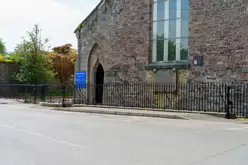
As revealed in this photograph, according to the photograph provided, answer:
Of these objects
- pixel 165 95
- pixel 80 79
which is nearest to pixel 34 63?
pixel 80 79

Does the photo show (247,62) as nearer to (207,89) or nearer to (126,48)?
(207,89)

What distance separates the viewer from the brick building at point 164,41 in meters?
15.9

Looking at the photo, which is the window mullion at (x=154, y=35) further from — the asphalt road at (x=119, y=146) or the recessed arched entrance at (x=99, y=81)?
the asphalt road at (x=119, y=146)

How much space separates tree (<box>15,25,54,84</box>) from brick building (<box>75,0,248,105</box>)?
8398 millimetres

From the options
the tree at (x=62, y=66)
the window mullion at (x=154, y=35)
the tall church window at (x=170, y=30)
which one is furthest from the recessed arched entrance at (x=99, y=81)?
the tree at (x=62, y=66)

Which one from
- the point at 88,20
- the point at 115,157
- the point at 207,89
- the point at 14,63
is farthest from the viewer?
the point at 14,63

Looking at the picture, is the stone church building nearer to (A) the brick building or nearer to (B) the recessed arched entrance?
(A) the brick building

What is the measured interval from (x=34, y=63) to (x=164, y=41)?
15.8 metres

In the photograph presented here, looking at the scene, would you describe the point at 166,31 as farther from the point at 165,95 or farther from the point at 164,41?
the point at 165,95

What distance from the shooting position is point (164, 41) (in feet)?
61.5

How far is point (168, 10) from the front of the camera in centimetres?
1852

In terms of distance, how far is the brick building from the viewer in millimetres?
15914

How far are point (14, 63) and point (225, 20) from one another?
75.9 ft

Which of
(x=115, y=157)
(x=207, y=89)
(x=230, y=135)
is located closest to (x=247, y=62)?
(x=207, y=89)
